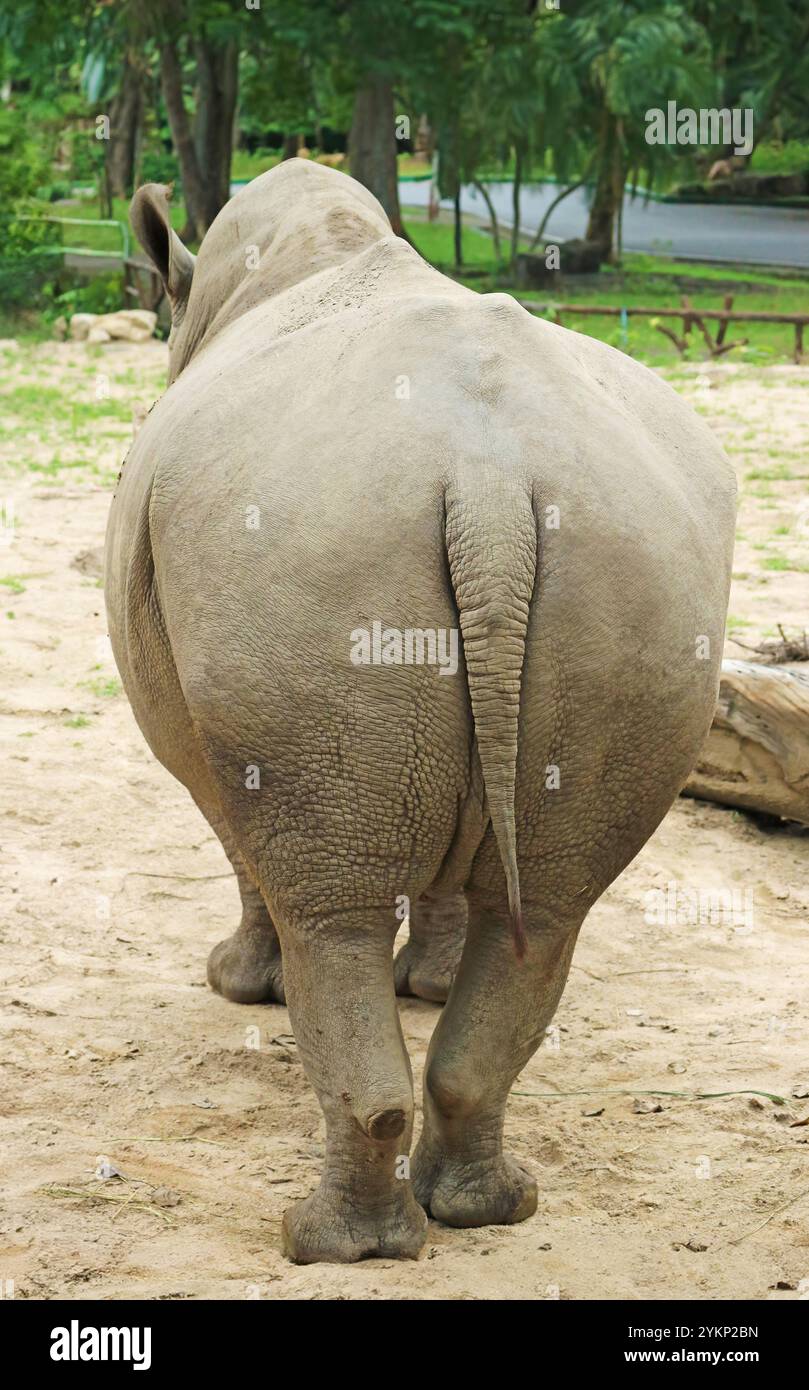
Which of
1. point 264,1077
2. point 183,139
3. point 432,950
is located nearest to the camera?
point 264,1077

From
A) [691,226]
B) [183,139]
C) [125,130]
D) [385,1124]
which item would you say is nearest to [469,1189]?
[385,1124]

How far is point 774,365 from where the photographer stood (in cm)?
1698

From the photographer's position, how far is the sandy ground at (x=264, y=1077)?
3.33 m

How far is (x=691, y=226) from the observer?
115 feet

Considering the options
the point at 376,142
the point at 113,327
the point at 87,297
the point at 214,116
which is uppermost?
the point at 214,116

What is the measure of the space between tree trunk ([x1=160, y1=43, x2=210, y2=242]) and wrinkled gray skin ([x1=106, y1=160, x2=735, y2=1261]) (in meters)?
22.8

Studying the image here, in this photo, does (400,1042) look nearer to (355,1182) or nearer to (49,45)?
(355,1182)

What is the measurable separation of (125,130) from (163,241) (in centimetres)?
3341

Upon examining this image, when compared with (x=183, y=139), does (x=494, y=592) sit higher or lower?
lower

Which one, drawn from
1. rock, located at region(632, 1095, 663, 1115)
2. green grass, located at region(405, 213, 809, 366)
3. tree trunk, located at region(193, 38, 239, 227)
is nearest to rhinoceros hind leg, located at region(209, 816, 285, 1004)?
rock, located at region(632, 1095, 663, 1115)

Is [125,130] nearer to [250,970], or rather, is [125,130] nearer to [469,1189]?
[250,970]

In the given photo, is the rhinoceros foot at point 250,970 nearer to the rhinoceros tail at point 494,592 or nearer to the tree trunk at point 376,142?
the rhinoceros tail at point 494,592

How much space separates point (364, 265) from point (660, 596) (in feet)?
3.71

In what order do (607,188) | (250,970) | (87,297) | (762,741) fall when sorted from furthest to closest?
(607,188) < (87,297) < (762,741) < (250,970)
